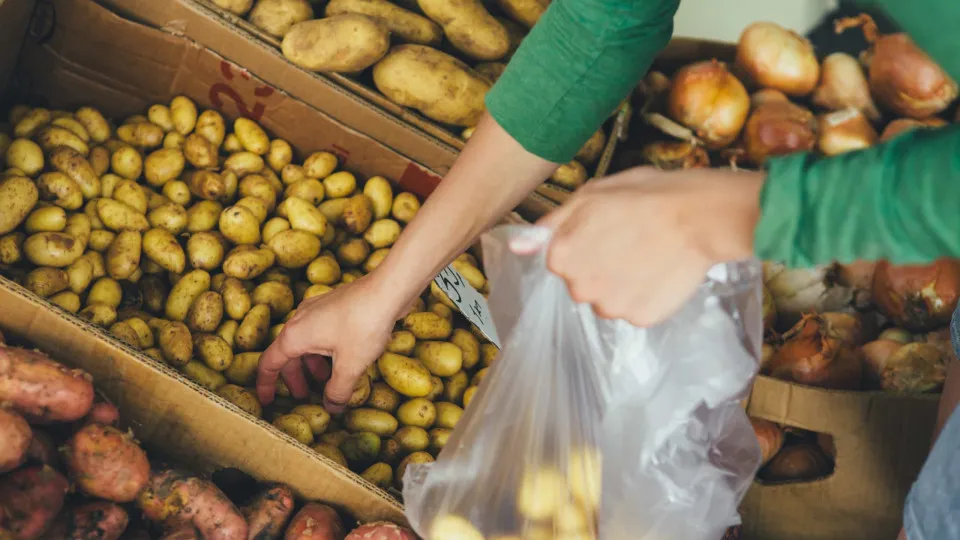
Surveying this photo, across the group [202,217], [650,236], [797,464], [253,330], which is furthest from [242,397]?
[797,464]

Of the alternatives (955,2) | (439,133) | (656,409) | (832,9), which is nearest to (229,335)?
(439,133)

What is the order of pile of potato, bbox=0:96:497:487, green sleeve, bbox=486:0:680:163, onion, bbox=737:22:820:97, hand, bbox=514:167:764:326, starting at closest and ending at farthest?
hand, bbox=514:167:764:326
green sleeve, bbox=486:0:680:163
pile of potato, bbox=0:96:497:487
onion, bbox=737:22:820:97

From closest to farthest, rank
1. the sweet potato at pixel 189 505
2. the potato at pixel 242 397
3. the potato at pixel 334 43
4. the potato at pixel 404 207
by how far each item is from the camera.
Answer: the sweet potato at pixel 189 505
the potato at pixel 242 397
the potato at pixel 334 43
the potato at pixel 404 207

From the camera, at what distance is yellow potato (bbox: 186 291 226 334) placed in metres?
1.63

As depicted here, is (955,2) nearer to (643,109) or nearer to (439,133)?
(439,133)

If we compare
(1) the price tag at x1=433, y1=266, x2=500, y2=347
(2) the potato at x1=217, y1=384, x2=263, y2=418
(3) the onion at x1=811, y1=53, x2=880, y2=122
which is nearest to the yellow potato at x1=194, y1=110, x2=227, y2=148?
(2) the potato at x1=217, y1=384, x2=263, y2=418

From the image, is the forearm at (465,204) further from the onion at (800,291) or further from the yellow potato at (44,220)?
the onion at (800,291)

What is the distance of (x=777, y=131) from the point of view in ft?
6.90

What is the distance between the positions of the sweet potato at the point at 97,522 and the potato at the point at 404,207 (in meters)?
0.93

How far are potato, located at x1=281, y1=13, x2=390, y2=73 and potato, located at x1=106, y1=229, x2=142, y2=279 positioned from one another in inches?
20.7

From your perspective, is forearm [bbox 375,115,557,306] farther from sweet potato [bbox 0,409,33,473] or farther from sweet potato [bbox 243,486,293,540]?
sweet potato [bbox 0,409,33,473]

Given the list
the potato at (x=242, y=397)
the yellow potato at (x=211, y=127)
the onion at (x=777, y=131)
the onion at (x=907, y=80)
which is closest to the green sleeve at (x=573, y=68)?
the potato at (x=242, y=397)

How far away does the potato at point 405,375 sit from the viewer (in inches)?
64.0

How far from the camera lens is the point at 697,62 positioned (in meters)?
2.30
